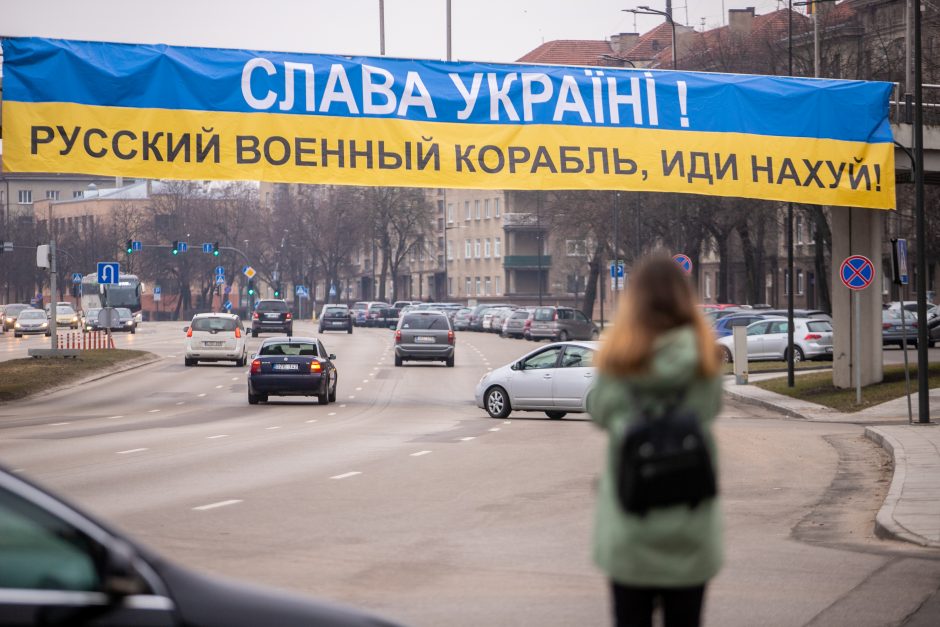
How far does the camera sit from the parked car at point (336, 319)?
85.2 meters

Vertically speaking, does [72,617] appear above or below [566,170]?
below

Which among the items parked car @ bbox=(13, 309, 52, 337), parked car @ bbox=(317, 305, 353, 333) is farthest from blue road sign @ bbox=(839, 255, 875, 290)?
parked car @ bbox=(13, 309, 52, 337)

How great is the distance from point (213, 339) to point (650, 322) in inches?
1786

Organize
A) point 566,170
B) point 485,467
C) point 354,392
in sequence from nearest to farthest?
point 485,467 → point 566,170 → point 354,392

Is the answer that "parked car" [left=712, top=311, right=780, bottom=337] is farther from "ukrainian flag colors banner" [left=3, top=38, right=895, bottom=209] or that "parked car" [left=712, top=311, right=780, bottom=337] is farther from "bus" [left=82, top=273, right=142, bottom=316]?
"bus" [left=82, top=273, right=142, bottom=316]

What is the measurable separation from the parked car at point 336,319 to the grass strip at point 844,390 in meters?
49.6

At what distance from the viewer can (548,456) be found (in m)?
19.3

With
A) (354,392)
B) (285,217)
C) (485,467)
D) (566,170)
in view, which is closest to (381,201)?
(285,217)

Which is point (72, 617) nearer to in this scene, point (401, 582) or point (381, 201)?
point (401, 582)

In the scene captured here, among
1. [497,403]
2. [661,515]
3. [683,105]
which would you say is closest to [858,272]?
[683,105]

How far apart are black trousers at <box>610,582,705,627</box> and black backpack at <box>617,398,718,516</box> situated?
27 cm

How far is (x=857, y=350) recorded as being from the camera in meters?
31.4

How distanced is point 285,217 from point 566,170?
11292cm

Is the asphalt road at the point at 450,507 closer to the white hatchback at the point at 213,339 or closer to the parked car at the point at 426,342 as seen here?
the parked car at the point at 426,342
